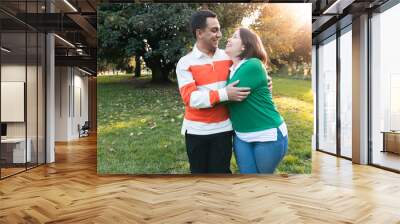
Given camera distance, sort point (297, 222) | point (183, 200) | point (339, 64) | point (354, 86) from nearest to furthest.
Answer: point (297, 222) → point (183, 200) → point (354, 86) → point (339, 64)

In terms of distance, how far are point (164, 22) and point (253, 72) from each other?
1624 mm

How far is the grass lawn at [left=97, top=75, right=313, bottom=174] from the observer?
6.85 metres

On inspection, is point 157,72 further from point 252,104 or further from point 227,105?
point 252,104

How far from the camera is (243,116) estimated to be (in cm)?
655

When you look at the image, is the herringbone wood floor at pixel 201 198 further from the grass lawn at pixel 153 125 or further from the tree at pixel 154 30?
the tree at pixel 154 30

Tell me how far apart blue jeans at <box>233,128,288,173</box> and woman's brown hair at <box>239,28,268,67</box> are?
3.86 ft

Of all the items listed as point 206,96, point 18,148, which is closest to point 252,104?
point 206,96

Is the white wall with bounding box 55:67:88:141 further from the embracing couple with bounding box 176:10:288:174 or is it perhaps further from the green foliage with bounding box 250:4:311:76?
the green foliage with bounding box 250:4:311:76

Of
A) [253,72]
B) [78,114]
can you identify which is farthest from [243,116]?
[78,114]

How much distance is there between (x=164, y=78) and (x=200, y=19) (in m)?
1.08

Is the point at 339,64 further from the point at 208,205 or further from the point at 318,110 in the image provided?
the point at 208,205

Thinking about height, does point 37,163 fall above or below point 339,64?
below

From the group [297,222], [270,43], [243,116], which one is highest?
[270,43]

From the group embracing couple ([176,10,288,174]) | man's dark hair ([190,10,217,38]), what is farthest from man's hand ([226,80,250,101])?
man's dark hair ([190,10,217,38])
